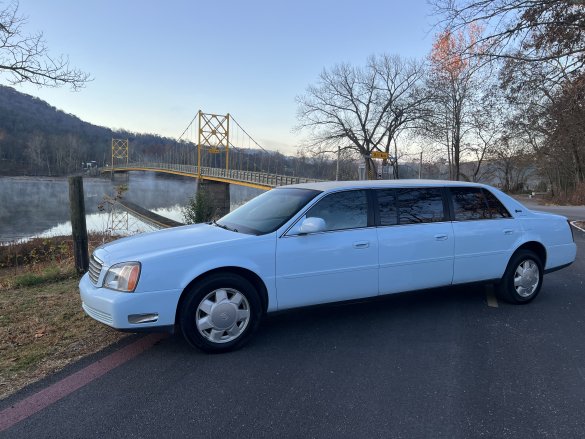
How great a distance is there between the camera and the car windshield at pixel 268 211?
4.19 m

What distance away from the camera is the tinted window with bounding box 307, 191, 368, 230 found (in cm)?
425

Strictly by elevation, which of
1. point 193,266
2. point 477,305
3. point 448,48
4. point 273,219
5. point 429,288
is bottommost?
point 477,305

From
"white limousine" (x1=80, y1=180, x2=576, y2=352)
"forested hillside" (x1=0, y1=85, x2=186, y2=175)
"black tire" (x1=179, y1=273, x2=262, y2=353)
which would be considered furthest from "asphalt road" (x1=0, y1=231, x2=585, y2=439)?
"forested hillside" (x1=0, y1=85, x2=186, y2=175)

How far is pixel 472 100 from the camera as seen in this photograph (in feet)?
117

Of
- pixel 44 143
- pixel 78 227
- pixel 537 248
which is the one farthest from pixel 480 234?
pixel 44 143

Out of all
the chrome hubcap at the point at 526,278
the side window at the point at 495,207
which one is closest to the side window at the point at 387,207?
the side window at the point at 495,207

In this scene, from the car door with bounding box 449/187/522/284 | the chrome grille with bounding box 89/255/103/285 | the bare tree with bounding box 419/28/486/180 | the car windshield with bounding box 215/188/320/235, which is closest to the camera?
the chrome grille with bounding box 89/255/103/285

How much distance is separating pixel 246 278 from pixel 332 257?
81 centimetres

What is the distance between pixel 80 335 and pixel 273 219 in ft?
6.81

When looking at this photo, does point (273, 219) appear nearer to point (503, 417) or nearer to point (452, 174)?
point (503, 417)

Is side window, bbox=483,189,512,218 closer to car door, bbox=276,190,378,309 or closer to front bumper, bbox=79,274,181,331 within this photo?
car door, bbox=276,190,378,309

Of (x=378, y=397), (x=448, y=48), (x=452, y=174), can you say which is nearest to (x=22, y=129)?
(x=452, y=174)

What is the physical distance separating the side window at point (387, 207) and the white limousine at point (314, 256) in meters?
0.01

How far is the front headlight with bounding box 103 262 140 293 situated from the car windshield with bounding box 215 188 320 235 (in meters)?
1.07
